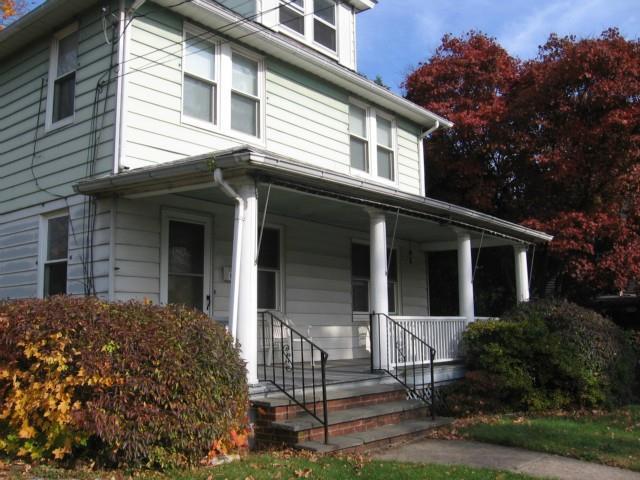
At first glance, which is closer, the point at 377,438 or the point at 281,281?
the point at 377,438

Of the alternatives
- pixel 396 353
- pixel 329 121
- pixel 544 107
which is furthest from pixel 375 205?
pixel 544 107

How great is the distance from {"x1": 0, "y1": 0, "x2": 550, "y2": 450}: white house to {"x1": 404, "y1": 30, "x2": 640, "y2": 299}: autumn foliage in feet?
10.0

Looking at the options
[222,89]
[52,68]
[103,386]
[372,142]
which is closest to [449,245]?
[372,142]

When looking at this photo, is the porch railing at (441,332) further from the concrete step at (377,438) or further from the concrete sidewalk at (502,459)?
the concrete sidewalk at (502,459)

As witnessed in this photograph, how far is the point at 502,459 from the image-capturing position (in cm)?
702

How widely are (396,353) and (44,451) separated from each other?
5514mm

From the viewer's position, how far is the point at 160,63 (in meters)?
9.25

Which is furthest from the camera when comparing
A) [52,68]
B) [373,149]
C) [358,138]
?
[373,149]

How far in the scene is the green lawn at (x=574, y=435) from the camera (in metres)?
7.26

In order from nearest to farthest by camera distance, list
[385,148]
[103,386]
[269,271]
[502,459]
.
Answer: [103,386]
[502,459]
[269,271]
[385,148]

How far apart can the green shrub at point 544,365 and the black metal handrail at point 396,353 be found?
29.3 inches

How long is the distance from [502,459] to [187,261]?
5.11m

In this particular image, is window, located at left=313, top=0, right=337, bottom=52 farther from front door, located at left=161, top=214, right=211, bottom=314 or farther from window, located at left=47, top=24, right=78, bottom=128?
front door, located at left=161, top=214, right=211, bottom=314

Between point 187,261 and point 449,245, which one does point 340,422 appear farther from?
point 449,245
